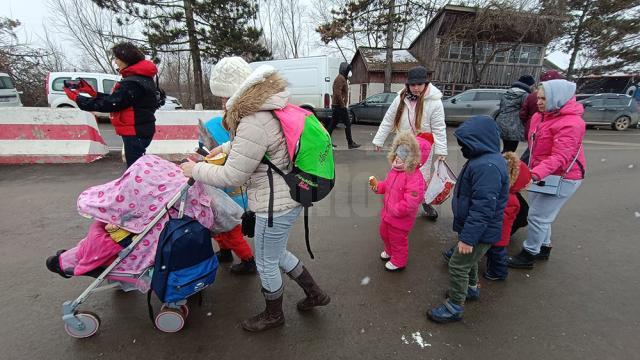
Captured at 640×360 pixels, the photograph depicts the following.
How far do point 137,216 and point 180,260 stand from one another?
0.41 meters

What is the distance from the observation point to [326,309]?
8.38ft

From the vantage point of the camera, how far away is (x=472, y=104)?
44.3 feet

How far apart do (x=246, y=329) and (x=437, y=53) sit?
80.3ft

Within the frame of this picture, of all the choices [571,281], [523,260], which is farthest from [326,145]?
[571,281]

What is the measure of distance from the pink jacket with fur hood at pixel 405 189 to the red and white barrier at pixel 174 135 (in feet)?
15.9

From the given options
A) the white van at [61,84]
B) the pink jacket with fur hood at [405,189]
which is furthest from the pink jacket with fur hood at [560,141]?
the white van at [61,84]

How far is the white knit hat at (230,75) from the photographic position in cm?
200

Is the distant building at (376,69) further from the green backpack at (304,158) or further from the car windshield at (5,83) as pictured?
the green backpack at (304,158)

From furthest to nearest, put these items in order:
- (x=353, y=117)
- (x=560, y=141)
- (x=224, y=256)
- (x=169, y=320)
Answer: (x=353, y=117) < (x=224, y=256) < (x=560, y=141) < (x=169, y=320)

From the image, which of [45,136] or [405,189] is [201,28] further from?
[405,189]

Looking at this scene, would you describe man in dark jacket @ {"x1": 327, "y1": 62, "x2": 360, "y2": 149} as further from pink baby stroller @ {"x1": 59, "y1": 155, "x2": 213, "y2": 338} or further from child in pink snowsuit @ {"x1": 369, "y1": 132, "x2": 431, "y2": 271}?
pink baby stroller @ {"x1": 59, "y1": 155, "x2": 213, "y2": 338}

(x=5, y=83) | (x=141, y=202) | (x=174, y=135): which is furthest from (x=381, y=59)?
(x=141, y=202)

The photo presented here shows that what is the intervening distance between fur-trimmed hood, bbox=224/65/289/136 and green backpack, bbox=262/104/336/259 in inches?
3.0

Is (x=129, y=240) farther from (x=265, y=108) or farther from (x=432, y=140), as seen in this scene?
(x=432, y=140)
